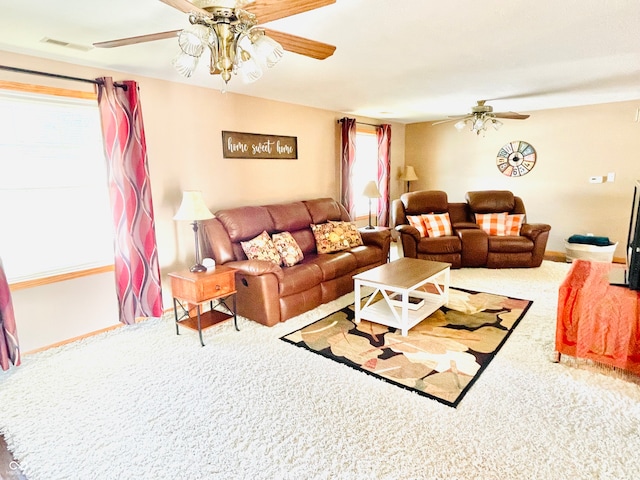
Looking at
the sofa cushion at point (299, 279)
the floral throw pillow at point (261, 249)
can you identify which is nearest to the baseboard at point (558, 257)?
the sofa cushion at point (299, 279)

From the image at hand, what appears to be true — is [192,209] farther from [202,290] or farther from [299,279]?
[299,279]

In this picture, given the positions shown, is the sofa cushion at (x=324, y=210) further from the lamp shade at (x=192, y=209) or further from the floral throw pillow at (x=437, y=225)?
the lamp shade at (x=192, y=209)

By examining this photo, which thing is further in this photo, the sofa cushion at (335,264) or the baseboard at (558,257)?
the baseboard at (558,257)

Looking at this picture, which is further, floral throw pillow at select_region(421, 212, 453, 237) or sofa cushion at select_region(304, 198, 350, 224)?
floral throw pillow at select_region(421, 212, 453, 237)

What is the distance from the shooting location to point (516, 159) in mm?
6008

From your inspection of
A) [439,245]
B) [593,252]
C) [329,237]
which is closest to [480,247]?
[439,245]

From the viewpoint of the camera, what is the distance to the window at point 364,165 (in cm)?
624

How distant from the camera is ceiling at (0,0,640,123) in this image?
2010 mm

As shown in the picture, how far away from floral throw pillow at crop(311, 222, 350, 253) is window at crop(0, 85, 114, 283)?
214 centimetres

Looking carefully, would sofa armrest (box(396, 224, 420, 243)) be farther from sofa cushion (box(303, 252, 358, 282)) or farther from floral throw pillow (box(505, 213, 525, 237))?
floral throw pillow (box(505, 213, 525, 237))

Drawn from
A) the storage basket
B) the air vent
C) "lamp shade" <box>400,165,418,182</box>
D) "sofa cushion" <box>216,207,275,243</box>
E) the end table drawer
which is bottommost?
the storage basket

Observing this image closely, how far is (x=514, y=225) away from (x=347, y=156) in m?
2.61

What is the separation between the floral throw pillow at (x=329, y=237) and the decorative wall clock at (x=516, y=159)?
345 cm

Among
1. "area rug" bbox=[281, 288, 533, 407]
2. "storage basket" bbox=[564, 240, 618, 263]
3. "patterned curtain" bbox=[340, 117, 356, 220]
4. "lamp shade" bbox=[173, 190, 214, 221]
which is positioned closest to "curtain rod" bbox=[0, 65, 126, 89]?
"lamp shade" bbox=[173, 190, 214, 221]
